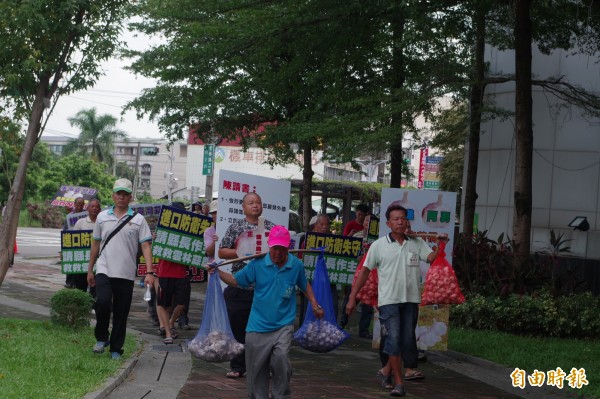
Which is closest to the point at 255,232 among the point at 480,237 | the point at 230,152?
the point at 480,237

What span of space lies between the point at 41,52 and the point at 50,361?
17.6 feet

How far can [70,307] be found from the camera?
11594mm

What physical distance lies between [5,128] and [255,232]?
7178 millimetres

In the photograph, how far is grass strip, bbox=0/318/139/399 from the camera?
25.6 feet

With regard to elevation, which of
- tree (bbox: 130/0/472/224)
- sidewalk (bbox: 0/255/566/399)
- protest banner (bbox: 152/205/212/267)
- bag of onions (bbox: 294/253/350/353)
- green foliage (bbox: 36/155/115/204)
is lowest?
sidewalk (bbox: 0/255/566/399)

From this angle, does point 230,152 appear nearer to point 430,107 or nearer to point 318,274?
point 430,107

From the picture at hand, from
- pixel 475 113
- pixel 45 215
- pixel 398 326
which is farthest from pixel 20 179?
pixel 45 215

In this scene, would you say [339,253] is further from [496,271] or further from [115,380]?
[115,380]

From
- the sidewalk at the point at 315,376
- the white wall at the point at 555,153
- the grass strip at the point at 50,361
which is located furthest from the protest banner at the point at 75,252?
the white wall at the point at 555,153

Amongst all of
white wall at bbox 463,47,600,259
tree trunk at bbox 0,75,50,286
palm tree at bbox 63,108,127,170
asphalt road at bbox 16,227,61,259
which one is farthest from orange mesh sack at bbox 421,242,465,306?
palm tree at bbox 63,108,127,170

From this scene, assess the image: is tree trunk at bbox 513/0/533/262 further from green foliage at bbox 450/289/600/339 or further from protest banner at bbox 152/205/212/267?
protest banner at bbox 152/205/212/267

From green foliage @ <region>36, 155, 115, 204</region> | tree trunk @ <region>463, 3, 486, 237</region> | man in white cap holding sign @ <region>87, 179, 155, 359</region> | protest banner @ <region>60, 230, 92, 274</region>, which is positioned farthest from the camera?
green foliage @ <region>36, 155, 115, 204</region>

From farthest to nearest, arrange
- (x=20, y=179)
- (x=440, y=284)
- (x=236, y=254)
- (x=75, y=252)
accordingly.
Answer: (x=75, y=252) → (x=20, y=179) → (x=440, y=284) → (x=236, y=254)

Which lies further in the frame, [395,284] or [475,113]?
[475,113]
